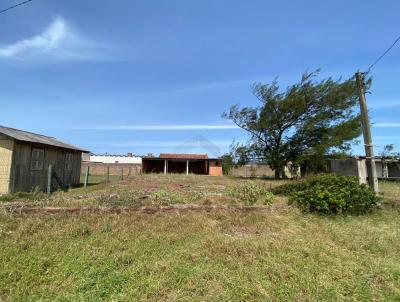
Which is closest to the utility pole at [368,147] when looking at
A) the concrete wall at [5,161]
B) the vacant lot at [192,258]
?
A: the vacant lot at [192,258]

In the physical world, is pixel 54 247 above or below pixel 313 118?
below

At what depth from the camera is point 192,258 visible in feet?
13.2

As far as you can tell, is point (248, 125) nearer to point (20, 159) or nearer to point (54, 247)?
point (20, 159)

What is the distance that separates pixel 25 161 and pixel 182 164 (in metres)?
30.2

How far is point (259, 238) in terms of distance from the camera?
480 centimetres

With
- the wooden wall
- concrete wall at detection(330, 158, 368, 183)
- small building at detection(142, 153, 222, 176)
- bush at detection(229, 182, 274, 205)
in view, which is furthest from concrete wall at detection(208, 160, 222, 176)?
bush at detection(229, 182, 274, 205)

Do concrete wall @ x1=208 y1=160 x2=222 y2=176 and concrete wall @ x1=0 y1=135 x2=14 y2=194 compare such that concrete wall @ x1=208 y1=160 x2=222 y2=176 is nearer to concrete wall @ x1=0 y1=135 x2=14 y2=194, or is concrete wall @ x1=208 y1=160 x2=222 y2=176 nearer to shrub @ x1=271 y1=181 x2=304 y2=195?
concrete wall @ x1=0 y1=135 x2=14 y2=194

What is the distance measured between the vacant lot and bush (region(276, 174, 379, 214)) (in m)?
1.02

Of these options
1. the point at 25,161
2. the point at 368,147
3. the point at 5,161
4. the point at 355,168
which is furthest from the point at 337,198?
the point at 25,161

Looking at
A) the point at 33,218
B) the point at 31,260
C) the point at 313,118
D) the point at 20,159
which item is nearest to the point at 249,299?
the point at 31,260

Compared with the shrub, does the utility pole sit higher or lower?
higher

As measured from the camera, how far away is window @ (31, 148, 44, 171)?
1427cm

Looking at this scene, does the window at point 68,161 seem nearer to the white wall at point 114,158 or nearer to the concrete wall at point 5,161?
the concrete wall at point 5,161

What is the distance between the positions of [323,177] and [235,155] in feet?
67.9
